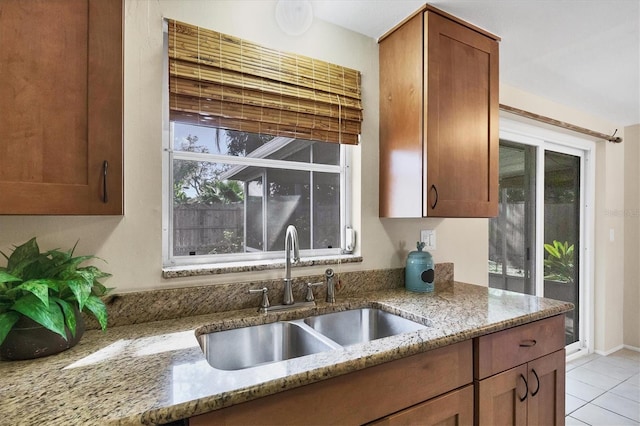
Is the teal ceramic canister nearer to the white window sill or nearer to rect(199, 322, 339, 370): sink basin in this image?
the white window sill

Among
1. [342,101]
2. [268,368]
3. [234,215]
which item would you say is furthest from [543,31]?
[268,368]

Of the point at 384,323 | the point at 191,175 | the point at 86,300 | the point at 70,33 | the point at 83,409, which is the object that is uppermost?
the point at 70,33

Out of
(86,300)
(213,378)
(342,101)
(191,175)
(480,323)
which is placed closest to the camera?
(213,378)

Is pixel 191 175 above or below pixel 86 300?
above

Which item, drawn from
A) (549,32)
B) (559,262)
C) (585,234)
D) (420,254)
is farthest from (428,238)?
(585,234)

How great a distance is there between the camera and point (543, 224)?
2.92 meters

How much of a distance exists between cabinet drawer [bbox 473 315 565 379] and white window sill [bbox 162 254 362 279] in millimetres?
715

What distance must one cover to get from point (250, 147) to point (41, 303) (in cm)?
101

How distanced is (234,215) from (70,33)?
864 millimetres

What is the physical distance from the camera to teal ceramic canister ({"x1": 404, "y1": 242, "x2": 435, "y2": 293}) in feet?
5.74

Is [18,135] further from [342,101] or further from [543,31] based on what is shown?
[543,31]

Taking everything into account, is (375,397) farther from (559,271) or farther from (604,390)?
(559,271)

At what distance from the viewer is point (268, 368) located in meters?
0.88

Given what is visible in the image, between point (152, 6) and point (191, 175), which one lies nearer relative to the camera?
point (152, 6)
